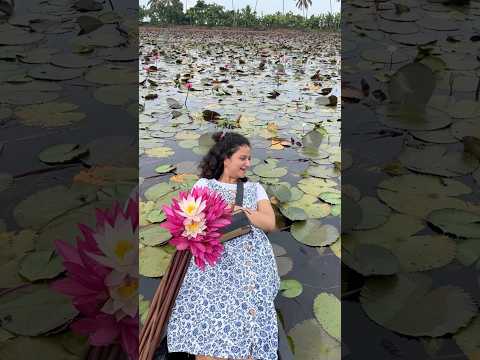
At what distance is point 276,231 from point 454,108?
131cm

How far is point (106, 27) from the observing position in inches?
112

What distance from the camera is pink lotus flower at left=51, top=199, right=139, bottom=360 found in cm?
72

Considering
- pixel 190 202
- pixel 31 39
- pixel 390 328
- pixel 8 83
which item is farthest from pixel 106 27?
pixel 390 328

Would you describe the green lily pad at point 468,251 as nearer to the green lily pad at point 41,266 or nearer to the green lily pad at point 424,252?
the green lily pad at point 424,252

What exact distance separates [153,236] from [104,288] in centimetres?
76

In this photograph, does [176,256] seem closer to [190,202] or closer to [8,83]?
[190,202]

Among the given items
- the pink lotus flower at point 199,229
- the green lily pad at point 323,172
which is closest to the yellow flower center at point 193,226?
the pink lotus flower at point 199,229

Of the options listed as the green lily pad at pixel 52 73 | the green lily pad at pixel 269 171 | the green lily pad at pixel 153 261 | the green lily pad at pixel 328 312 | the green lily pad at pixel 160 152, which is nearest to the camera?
the green lily pad at pixel 328 312

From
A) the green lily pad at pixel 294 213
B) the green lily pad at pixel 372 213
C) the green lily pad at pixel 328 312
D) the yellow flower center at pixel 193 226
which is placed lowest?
the green lily pad at pixel 328 312

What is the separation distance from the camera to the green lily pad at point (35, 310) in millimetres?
804

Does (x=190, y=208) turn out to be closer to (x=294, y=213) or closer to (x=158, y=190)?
(x=294, y=213)

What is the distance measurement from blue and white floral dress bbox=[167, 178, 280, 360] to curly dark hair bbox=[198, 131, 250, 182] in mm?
328

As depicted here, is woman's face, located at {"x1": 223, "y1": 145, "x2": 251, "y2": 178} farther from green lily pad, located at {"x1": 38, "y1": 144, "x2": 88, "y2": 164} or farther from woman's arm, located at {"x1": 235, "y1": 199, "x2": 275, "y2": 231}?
green lily pad, located at {"x1": 38, "y1": 144, "x2": 88, "y2": 164}

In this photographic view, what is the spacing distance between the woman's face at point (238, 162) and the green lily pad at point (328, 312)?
1.66ft
